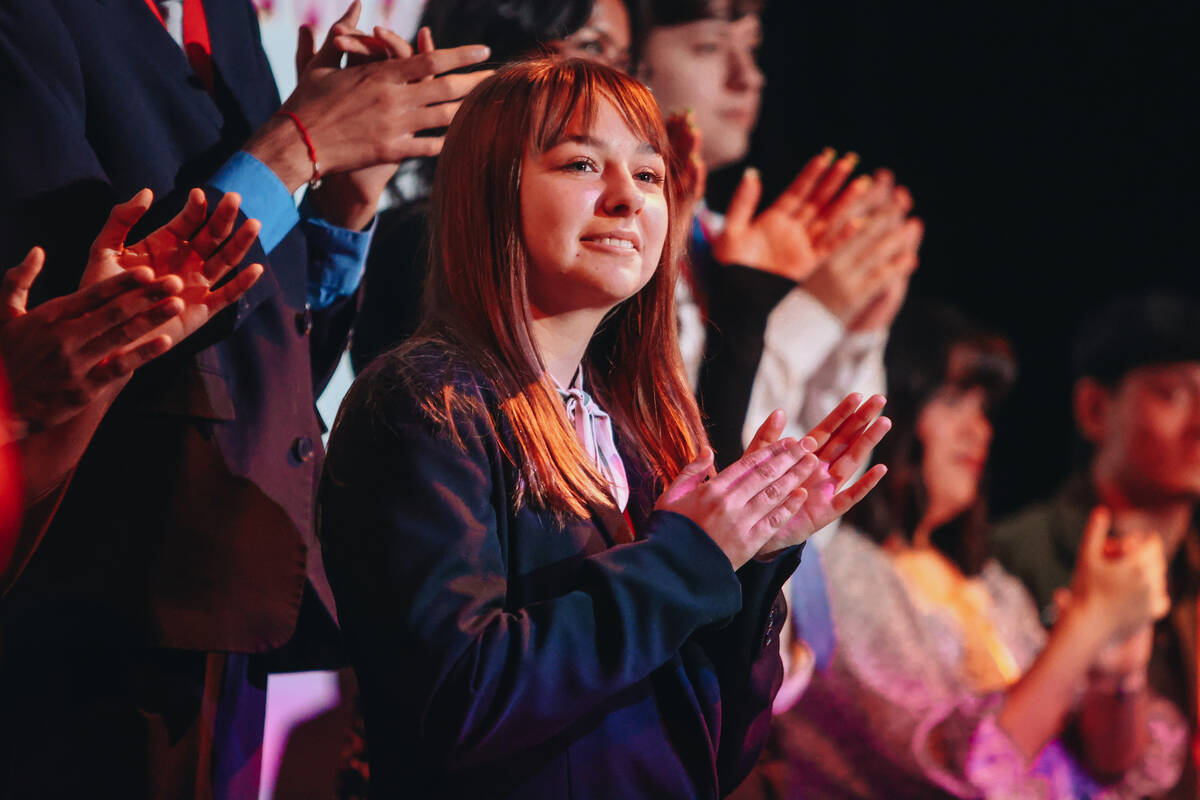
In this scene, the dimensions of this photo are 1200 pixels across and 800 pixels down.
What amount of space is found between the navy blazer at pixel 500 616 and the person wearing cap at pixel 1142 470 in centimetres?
234

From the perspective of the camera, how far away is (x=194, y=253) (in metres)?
1.10

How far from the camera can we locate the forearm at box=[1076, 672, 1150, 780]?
2701mm

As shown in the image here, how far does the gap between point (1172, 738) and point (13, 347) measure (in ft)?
9.14

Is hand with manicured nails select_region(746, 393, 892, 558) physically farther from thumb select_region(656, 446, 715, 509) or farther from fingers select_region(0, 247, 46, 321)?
fingers select_region(0, 247, 46, 321)

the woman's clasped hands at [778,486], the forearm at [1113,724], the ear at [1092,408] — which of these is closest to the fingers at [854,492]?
the woman's clasped hands at [778,486]

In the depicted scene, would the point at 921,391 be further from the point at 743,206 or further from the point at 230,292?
the point at 230,292

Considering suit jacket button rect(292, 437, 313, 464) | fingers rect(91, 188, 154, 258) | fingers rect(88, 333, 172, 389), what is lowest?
suit jacket button rect(292, 437, 313, 464)

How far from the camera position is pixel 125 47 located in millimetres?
1331

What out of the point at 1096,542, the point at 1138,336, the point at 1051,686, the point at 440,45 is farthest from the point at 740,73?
the point at 1138,336

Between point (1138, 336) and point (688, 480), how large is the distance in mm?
2527

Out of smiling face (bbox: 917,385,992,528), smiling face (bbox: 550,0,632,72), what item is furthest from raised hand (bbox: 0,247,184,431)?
smiling face (bbox: 917,385,992,528)

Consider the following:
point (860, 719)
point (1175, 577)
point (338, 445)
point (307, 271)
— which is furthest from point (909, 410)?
point (338, 445)

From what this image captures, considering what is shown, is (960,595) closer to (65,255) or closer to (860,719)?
(860,719)

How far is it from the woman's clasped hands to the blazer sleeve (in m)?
0.03
